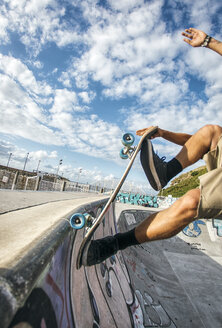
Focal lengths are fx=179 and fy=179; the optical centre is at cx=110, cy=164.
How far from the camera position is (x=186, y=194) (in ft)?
5.17

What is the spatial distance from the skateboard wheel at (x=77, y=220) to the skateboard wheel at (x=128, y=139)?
0.84 meters

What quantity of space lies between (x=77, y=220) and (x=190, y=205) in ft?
3.14

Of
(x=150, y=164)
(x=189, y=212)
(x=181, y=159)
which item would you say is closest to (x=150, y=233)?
(x=189, y=212)

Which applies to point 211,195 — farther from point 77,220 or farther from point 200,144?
point 77,220

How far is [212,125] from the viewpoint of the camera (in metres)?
1.86

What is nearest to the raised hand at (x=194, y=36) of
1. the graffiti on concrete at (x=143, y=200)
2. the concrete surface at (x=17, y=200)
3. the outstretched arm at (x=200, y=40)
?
the outstretched arm at (x=200, y=40)

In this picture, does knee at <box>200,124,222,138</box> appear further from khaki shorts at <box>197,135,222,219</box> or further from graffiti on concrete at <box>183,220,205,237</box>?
graffiti on concrete at <box>183,220,205,237</box>

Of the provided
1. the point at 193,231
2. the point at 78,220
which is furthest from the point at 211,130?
the point at 193,231

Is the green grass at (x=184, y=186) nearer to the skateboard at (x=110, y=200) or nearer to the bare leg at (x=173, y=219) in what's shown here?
the skateboard at (x=110, y=200)

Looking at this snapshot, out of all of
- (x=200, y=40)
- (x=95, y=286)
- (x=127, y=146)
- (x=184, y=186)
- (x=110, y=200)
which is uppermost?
(x=184, y=186)

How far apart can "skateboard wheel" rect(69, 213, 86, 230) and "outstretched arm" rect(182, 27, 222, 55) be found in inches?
85.7

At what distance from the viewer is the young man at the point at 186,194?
1.48 metres

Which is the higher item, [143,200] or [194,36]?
[194,36]

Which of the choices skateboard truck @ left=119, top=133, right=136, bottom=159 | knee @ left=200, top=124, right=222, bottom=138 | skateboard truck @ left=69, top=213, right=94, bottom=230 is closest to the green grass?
knee @ left=200, top=124, right=222, bottom=138
